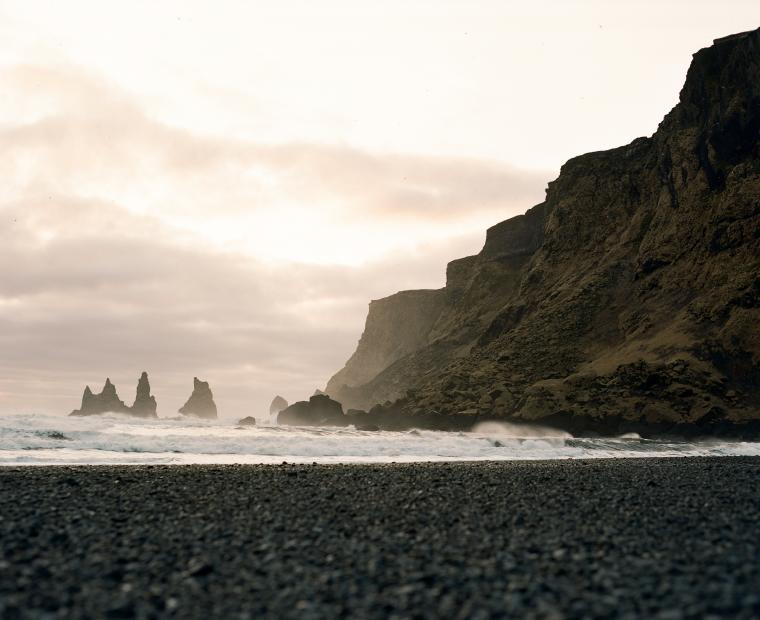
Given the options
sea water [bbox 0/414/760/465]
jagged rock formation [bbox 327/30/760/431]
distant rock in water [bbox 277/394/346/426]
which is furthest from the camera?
distant rock in water [bbox 277/394/346/426]

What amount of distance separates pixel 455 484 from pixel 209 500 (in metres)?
7.32

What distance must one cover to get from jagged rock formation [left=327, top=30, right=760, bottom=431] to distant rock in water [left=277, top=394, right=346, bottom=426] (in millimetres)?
28752

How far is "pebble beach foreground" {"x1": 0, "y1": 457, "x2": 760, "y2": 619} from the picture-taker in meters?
8.12

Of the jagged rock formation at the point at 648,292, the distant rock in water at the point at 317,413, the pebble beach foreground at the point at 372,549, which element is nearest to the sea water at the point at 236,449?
the pebble beach foreground at the point at 372,549

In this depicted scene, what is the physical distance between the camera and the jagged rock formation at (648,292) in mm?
66000

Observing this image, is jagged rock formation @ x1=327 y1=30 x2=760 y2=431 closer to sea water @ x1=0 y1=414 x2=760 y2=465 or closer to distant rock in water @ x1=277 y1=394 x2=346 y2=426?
sea water @ x1=0 y1=414 x2=760 y2=465

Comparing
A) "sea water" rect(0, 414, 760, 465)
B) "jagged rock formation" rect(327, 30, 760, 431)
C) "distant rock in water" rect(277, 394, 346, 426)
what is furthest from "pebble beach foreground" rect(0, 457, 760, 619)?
"distant rock in water" rect(277, 394, 346, 426)

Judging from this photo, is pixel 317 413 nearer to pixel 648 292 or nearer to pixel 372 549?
pixel 648 292

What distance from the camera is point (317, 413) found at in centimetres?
13038

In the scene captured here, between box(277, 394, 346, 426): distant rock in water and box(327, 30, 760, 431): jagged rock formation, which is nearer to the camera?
box(327, 30, 760, 431): jagged rock formation

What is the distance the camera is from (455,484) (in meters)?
18.8

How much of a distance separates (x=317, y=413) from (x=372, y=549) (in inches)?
4777

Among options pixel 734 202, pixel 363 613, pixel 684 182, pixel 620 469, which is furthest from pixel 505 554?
pixel 684 182

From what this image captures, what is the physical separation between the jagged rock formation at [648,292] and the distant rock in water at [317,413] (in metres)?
28.8
